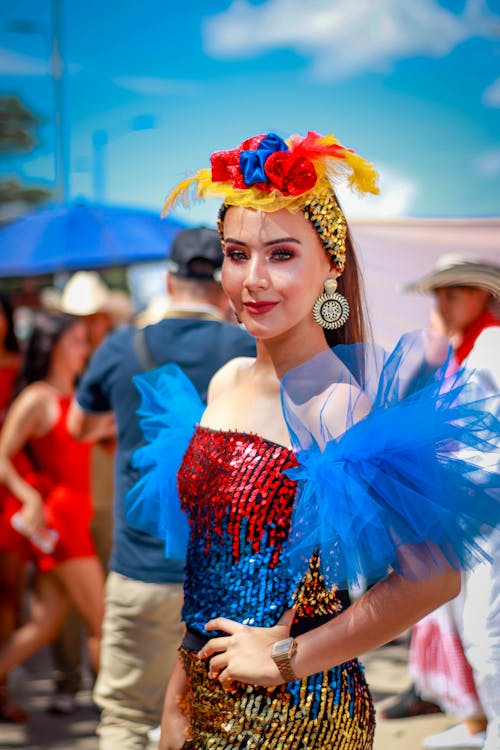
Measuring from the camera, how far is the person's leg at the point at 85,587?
15.0ft

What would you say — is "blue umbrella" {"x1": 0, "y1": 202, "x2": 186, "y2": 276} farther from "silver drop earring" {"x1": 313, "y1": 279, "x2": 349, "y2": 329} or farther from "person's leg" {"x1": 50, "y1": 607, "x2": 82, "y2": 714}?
"silver drop earring" {"x1": 313, "y1": 279, "x2": 349, "y2": 329}

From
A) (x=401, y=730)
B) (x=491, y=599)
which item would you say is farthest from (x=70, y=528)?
(x=491, y=599)

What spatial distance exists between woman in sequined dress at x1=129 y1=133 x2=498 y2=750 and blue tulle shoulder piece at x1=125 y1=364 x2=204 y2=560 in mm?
201

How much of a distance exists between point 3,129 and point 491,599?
36039 mm

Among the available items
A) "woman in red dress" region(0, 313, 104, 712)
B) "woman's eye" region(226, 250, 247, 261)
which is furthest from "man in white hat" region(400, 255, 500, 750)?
"woman in red dress" region(0, 313, 104, 712)

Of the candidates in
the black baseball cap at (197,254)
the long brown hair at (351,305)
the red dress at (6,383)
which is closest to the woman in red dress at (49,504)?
the red dress at (6,383)

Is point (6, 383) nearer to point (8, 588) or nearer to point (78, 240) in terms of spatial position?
point (8, 588)

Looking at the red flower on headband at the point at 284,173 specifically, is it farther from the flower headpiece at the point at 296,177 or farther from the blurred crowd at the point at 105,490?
the blurred crowd at the point at 105,490

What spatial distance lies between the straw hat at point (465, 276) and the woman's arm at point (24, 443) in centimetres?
211

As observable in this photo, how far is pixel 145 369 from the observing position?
3.57 metres

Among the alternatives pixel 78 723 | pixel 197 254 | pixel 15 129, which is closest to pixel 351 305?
pixel 197 254

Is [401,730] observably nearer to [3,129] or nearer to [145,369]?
[145,369]

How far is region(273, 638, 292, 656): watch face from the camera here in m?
1.82

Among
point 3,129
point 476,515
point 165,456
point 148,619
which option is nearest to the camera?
point 476,515
